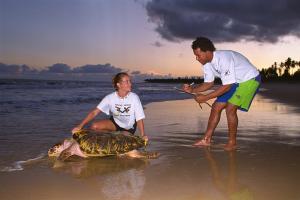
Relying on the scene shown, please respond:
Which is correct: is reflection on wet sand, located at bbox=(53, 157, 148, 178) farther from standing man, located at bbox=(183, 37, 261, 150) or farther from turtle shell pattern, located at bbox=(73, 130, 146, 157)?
standing man, located at bbox=(183, 37, 261, 150)

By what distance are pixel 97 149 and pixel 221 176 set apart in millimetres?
1708

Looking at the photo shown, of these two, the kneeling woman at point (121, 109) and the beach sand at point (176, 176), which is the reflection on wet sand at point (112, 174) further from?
the kneeling woman at point (121, 109)

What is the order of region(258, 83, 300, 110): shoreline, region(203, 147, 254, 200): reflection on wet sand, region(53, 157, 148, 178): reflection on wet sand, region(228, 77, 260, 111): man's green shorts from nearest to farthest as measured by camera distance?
region(203, 147, 254, 200): reflection on wet sand, region(53, 157, 148, 178): reflection on wet sand, region(228, 77, 260, 111): man's green shorts, region(258, 83, 300, 110): shoreline

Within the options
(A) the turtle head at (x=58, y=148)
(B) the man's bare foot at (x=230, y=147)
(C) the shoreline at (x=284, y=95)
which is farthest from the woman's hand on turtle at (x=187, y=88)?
(C) the shoreline at (x=284, y=95)

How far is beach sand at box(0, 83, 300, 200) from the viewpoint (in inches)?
131

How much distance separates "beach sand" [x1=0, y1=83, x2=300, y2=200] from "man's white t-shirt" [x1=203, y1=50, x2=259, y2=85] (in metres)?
1.06

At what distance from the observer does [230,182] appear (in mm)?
3664

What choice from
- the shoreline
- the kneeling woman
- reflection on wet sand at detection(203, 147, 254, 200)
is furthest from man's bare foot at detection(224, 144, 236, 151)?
the shoreline

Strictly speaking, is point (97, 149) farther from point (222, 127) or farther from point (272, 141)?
point (222, 127)

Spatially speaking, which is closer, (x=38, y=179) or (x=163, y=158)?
(x=38, y=179)

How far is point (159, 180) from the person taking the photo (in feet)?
12.3

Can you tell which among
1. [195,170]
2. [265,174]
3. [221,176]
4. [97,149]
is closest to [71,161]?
[97,149]

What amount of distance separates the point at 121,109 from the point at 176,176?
170cm

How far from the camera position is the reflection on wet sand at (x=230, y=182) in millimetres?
3271
